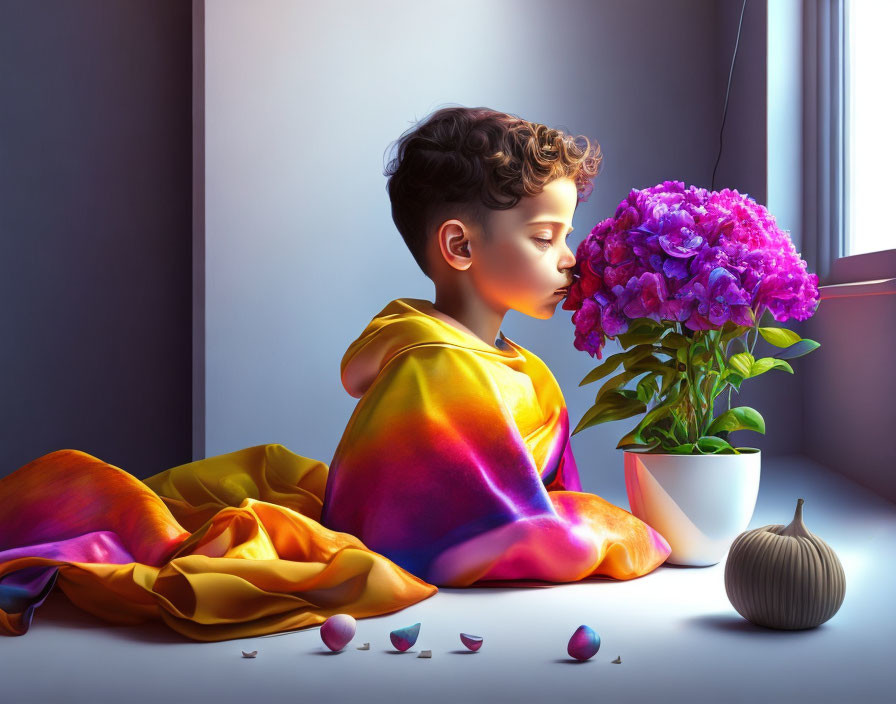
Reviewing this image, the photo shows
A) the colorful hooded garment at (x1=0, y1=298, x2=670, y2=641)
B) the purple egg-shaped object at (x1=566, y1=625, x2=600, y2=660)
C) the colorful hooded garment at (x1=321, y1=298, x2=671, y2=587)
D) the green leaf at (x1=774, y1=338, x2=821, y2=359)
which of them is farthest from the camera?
the green leaf at (x1=774, y1=338, x2=821, y2=359)

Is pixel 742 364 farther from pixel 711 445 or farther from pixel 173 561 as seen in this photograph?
pixel 173 561

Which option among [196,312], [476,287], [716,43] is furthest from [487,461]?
[716,43]

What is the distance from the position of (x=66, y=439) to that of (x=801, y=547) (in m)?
2.68

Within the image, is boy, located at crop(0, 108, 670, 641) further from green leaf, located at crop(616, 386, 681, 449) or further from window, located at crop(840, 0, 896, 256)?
window, located at crop(840, 0, 896, 256)

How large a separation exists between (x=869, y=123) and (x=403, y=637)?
1.61 m

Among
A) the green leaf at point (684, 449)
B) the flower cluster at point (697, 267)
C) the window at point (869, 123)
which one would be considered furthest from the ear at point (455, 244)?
the window at point (869, 123)


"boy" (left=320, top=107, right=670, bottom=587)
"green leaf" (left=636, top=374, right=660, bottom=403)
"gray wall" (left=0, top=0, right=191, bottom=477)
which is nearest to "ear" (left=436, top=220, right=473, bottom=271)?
"boy" (left=320, top=107, right=670, bottom=587)

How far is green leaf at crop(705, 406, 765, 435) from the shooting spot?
1341mm

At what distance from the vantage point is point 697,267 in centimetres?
125

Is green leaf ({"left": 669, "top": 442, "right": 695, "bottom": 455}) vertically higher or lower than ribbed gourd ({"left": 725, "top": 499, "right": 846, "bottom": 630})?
higher

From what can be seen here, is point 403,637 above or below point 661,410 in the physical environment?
below

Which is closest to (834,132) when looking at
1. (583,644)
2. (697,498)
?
(697,498)

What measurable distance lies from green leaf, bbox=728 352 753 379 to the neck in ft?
1.24

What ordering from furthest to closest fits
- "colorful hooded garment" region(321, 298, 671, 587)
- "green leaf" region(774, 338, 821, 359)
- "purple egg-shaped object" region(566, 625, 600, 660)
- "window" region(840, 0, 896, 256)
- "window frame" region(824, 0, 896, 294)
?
"window frame" region(824, 0, 896, 294) → "window" region(840, 0, 896, 256) → "green leaf" region(774, 338, 821, 359) → "colorful hooded garment" region(321, 298, 671, 587) → "purple egg-shaped object" region(566, 625, 600, 660)
